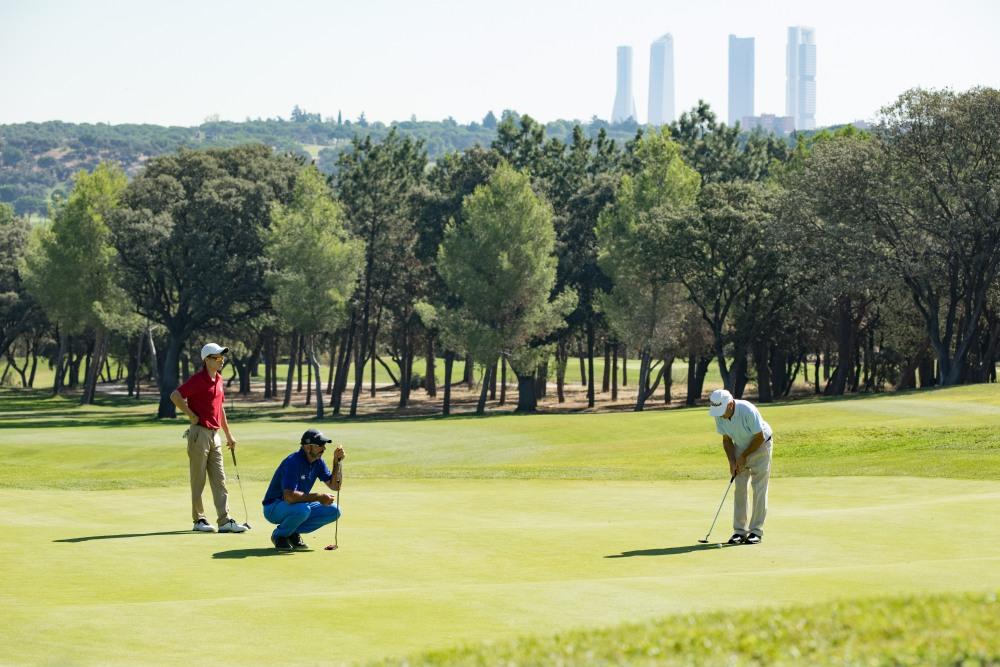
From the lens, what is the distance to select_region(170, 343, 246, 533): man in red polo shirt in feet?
Answer: 62.3

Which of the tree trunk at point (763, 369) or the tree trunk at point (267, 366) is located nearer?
the tree trunk at point (763, 369)

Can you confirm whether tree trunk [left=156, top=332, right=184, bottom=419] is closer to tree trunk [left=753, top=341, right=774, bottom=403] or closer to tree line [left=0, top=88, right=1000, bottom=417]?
tree line [left=0, top=88, right=1000, bottom=417]

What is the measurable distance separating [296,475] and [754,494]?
629 centimetres

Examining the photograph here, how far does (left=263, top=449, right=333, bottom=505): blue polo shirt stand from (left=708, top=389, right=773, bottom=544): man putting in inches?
212

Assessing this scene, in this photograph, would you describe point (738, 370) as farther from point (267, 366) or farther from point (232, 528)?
point (232, 528)

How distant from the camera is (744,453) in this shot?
1816 centimetres

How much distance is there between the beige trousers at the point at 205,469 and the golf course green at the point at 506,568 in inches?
21.0

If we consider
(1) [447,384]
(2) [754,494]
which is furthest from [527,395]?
(2) [754,494]

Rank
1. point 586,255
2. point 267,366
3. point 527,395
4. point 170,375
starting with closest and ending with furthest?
point 170,375, point 586,255, point 527,395, point 267,366

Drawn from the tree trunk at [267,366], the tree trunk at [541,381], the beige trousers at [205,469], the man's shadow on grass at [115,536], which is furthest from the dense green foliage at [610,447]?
the tree trunk at [267,366]

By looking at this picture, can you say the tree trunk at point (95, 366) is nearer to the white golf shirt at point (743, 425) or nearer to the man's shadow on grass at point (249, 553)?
the man's shadow on grass at point (249, 553)

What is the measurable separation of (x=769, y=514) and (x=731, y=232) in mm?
55868

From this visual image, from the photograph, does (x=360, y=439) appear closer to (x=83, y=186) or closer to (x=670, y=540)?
(x=670, y=540)

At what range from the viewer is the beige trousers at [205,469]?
1902 cm
